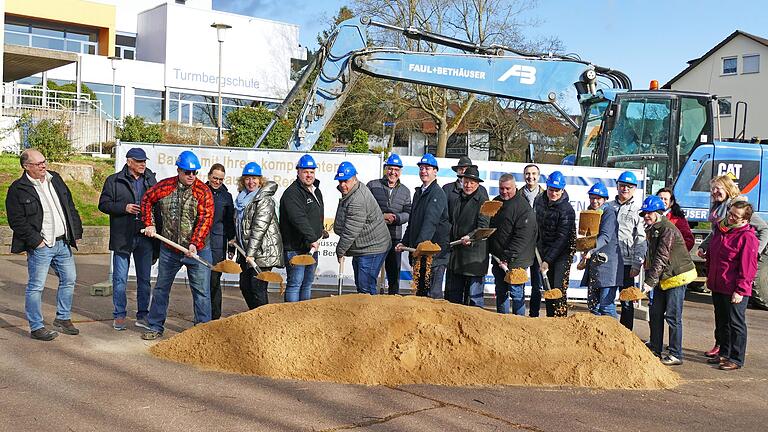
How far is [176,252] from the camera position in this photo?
330 inches

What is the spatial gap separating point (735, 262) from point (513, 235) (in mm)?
2302

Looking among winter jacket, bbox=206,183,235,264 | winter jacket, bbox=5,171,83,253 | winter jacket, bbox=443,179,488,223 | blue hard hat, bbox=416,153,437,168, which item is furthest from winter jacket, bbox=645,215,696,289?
winter jacket, bbox=5,171,83,253

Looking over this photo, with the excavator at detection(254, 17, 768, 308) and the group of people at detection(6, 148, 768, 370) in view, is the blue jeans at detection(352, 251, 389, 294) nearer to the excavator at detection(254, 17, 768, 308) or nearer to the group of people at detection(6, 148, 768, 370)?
the group of people at detection(6, 148, 768, 370)

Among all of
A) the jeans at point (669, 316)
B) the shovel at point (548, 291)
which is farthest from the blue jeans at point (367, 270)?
the jeans at point (669, 316)

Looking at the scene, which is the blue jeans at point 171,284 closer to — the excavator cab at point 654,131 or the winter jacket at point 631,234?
the winter jacket at point 631,234

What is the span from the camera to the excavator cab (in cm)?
1308

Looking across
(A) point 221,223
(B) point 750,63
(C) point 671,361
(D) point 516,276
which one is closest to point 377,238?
(D) point 516,276

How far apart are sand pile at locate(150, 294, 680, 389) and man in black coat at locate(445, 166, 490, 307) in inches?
62.2

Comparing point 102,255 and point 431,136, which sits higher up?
point 431,136

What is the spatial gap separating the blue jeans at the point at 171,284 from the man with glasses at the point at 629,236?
15.3ft

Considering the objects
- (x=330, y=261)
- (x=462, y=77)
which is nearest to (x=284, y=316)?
(x=330, y=261)

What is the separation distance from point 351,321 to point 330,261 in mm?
4470

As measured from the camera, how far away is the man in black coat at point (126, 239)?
8.77 meters

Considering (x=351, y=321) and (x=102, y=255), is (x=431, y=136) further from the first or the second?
(x=351, y=321)
